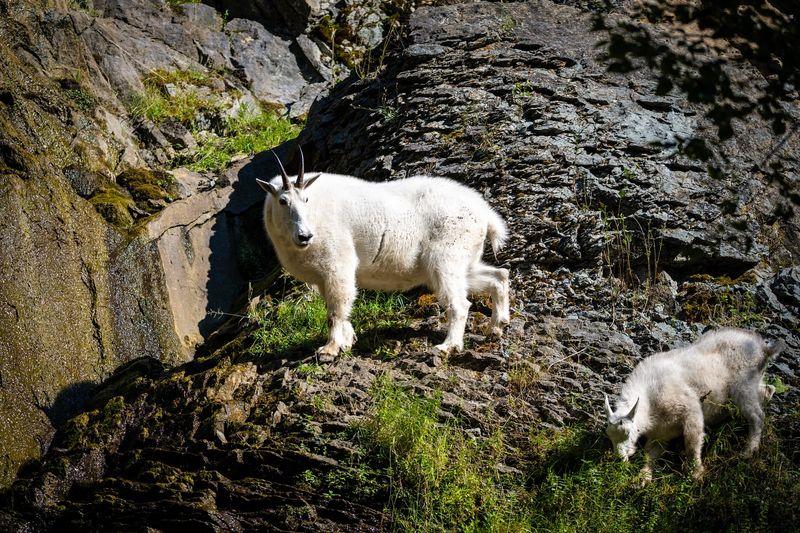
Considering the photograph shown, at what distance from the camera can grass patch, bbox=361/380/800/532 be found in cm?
678

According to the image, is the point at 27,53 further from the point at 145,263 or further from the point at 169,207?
the point at 145,263

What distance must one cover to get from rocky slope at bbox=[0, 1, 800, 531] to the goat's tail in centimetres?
66

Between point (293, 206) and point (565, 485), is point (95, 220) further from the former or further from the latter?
point (565, 485)

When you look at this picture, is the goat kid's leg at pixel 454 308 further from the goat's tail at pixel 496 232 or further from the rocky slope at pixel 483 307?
the goat's tail at pixel 496 232

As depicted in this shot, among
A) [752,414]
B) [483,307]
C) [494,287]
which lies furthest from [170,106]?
[752,414]

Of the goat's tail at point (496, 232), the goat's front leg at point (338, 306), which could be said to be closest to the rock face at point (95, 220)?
the goat's front leg at point (338, 306)

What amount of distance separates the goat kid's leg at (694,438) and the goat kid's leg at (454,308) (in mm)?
2337

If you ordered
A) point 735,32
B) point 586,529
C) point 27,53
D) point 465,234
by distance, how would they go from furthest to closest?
point 27,53, point 465,234, point 586,529, point 735,32

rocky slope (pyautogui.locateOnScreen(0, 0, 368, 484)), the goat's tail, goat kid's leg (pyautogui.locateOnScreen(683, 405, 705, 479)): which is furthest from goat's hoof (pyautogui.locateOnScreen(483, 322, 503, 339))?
rocky slope (pyautogui.locateOnScreen(0, 0, 368, 484))

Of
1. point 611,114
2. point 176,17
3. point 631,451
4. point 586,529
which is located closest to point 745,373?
point 631,451

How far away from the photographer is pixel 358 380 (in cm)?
804

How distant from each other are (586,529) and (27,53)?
11.1m

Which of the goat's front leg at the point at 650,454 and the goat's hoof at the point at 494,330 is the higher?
the goat's hoof at the point at 494,330

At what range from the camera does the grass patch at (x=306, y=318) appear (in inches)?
365
